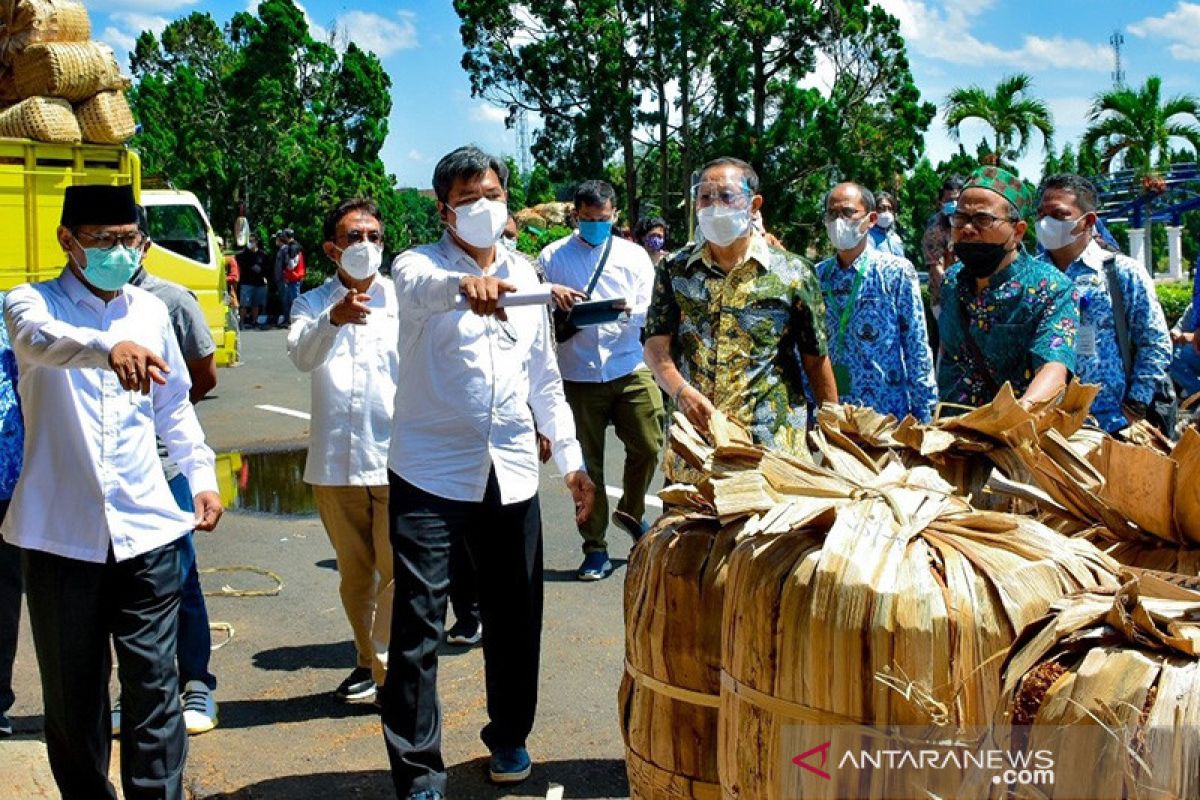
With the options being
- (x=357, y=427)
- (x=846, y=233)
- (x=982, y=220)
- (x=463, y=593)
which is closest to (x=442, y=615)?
(x=357, y=427)

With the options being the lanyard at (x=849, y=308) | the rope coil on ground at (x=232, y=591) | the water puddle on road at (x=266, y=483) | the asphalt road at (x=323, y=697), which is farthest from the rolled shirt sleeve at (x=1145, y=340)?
the water puddle on road at (x=266, y=483)

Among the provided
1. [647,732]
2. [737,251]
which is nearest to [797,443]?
[737,251]

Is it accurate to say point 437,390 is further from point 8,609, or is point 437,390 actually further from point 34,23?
point 34,23

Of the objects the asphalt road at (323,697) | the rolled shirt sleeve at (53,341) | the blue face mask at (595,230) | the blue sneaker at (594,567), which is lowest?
the asphalt road at (323,697)

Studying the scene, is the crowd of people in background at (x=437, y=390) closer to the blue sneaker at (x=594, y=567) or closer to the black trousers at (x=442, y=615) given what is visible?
the black trousers at (x=442, y=615)

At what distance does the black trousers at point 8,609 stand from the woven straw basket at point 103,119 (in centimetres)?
509

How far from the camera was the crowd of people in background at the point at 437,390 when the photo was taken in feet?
12.8

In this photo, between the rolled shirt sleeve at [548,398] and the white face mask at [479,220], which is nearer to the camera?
the white face mask at [479,220]

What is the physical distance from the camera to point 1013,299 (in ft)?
14.5

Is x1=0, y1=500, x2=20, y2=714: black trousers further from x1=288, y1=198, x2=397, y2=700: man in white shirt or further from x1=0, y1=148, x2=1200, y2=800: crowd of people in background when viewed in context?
x1=288, y1=198, x2=397, y2=700: man in white shirt

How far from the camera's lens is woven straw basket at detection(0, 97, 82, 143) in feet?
30.1

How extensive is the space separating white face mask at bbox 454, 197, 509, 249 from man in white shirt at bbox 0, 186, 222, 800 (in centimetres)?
97

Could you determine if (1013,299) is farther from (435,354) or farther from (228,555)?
(228,555)

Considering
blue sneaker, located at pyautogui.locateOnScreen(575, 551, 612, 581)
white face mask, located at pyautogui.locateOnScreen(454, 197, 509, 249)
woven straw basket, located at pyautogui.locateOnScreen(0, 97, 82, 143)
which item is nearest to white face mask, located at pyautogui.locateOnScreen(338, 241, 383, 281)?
white face mask, located at pyautogui.locateOnScreen(454, 197, 509, 249)
